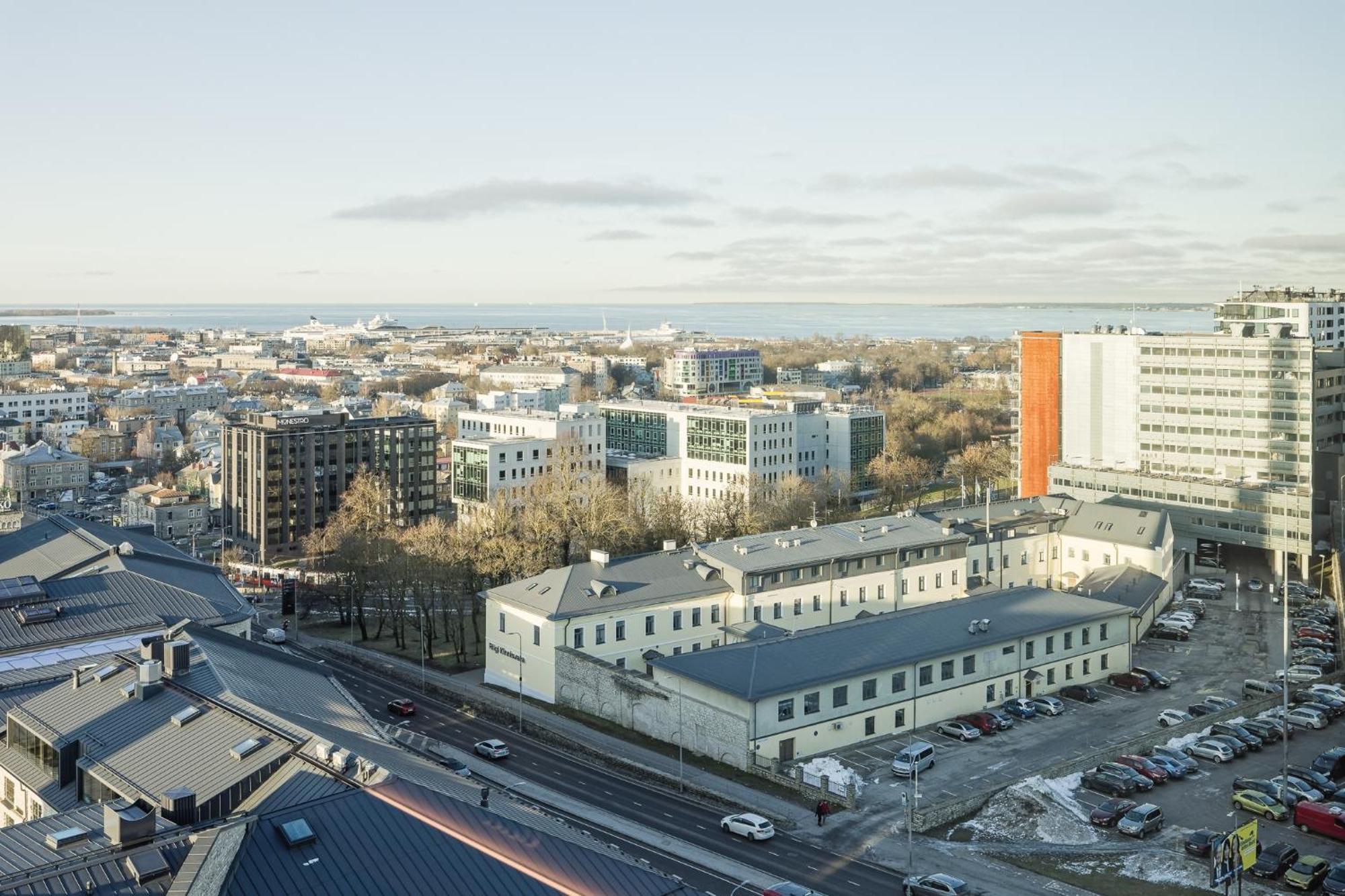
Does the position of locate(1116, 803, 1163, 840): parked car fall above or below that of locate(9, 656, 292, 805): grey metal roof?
below

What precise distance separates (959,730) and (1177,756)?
695 cm

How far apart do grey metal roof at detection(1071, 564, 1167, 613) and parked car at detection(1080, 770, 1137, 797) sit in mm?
17429

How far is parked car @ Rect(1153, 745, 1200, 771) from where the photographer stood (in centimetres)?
3700

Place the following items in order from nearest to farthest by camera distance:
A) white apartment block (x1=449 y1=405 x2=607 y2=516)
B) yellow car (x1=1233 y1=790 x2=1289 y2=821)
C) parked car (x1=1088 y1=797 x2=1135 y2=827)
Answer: parked car (x1=1088 y1=797 x2=1135 y2=827)
yellow car (x1=1233 y1=790 x2=1289 y2=821)
white apartment block (x1=449 y1=405 x2=607 y2=516)

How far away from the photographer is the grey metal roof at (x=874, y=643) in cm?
3850

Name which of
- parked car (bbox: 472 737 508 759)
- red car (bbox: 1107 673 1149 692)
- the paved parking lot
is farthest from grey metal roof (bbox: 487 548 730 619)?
red car (bbox: 1107 673 1149 692)

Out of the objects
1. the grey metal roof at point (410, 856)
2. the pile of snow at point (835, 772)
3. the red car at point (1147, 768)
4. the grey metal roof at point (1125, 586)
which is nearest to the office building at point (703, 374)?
the grey metal roof at point (1125, 586)

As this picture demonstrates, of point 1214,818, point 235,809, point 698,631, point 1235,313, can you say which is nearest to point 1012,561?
point 698,631

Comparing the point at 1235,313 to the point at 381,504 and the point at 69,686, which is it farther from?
the point at 69,686

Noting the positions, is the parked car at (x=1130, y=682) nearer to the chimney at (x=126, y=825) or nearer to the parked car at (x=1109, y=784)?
the parked car at (x=1109, y=784)

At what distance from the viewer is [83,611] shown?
36.8 meters

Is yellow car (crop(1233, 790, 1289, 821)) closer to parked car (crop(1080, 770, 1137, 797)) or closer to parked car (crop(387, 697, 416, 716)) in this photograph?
parked car (crop(1080, 770, 1137, 797))

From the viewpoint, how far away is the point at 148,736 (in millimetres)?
24484

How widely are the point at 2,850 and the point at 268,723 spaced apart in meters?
5.28
